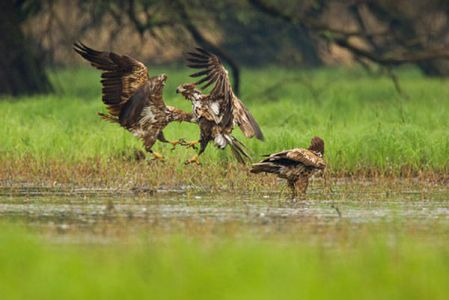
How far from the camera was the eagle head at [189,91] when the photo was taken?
11531 mm

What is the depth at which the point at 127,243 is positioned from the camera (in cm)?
798

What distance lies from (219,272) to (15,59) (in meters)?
15.4

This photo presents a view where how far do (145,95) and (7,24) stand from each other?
964 centimetres

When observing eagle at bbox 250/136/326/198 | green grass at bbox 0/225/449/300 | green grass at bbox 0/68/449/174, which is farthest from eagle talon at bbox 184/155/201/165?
green grass at bbox 0/225/449/300

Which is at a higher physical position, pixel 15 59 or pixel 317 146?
pixel 15 59

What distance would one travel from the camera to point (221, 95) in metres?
11.6

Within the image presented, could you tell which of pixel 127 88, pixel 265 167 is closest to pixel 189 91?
pixel 127 88

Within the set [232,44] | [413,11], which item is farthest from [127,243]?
[232,44]

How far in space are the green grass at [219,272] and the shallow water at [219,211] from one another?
1.20m

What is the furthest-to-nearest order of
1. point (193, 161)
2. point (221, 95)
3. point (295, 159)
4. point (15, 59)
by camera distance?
point (15, 59)
point (193, 161)
point (221, 95)
point (295, 159)

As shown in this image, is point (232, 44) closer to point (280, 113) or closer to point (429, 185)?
point (280, 113)

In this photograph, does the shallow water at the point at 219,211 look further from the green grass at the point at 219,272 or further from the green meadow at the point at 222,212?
the green grass at the point at 219,272

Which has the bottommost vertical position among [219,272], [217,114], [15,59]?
[219,272]

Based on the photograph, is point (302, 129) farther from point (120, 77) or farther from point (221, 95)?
point (120, 77)
